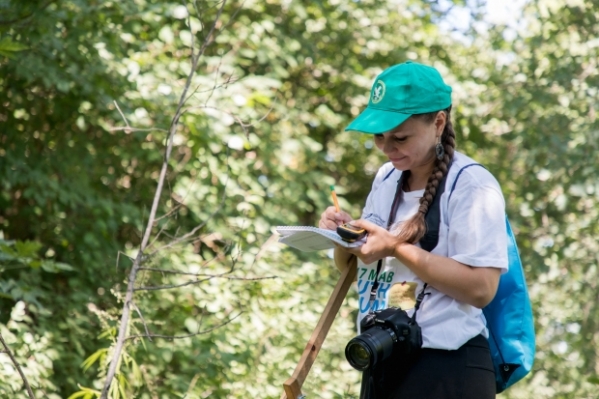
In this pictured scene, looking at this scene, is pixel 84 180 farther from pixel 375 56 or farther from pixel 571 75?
pixel 571 75

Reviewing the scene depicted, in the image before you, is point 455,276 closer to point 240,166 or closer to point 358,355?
point 358,355

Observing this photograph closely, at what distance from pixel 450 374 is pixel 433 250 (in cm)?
30

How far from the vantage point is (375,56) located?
5953 millimetres

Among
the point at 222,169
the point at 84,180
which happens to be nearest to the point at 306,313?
the point at 222,169

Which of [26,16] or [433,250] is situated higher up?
[433,250]

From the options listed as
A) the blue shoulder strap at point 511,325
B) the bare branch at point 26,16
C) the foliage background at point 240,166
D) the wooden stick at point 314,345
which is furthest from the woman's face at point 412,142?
the bare branch at point 26,16

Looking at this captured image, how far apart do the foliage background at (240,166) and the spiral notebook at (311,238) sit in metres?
1.05

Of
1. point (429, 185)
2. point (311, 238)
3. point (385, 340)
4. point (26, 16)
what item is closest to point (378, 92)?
point (429, 185)

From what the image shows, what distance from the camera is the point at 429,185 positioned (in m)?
1.99

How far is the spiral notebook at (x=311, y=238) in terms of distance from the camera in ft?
6.46

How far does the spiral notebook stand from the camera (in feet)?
6.46

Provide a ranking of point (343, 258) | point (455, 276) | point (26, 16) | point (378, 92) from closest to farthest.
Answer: point (455, 276) → point (378, 92) → point (343, 258) → point (26, 16)

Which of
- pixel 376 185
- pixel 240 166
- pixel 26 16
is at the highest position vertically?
pixel 376 185

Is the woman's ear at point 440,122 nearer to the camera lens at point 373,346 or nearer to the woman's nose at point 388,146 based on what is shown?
the woman's nose at point 388,146
